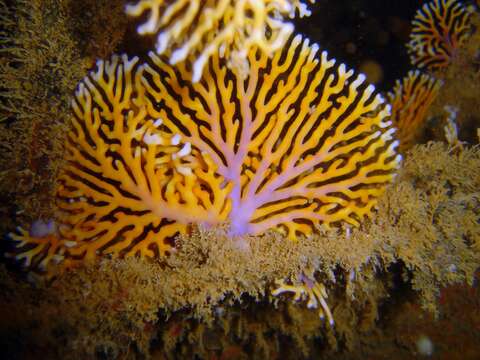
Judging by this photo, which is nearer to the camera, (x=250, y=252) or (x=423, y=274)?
(x=250, y=252)

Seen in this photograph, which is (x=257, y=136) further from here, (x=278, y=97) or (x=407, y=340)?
(x=407, y=340)

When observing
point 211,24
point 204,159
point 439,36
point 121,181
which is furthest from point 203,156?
point 439,36

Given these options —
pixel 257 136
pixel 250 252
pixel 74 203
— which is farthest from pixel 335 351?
pixel 74 203

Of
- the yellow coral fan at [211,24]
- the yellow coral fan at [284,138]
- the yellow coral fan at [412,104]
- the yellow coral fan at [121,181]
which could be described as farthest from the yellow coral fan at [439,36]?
Result: the yellow coral fan at [121,181]

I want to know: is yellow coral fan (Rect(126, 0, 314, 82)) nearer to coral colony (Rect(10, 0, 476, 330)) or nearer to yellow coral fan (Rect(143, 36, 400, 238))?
coral colony (Rect(10, 0, 476, 330))

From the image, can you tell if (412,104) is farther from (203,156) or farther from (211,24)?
(211,24)

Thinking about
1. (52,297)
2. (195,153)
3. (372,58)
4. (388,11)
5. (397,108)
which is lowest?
(52,297)

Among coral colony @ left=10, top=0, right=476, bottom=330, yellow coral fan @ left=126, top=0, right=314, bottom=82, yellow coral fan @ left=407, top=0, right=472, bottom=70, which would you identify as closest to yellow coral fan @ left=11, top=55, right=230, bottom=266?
coral colony @ left=10, top=0, right=476, bottom=330
